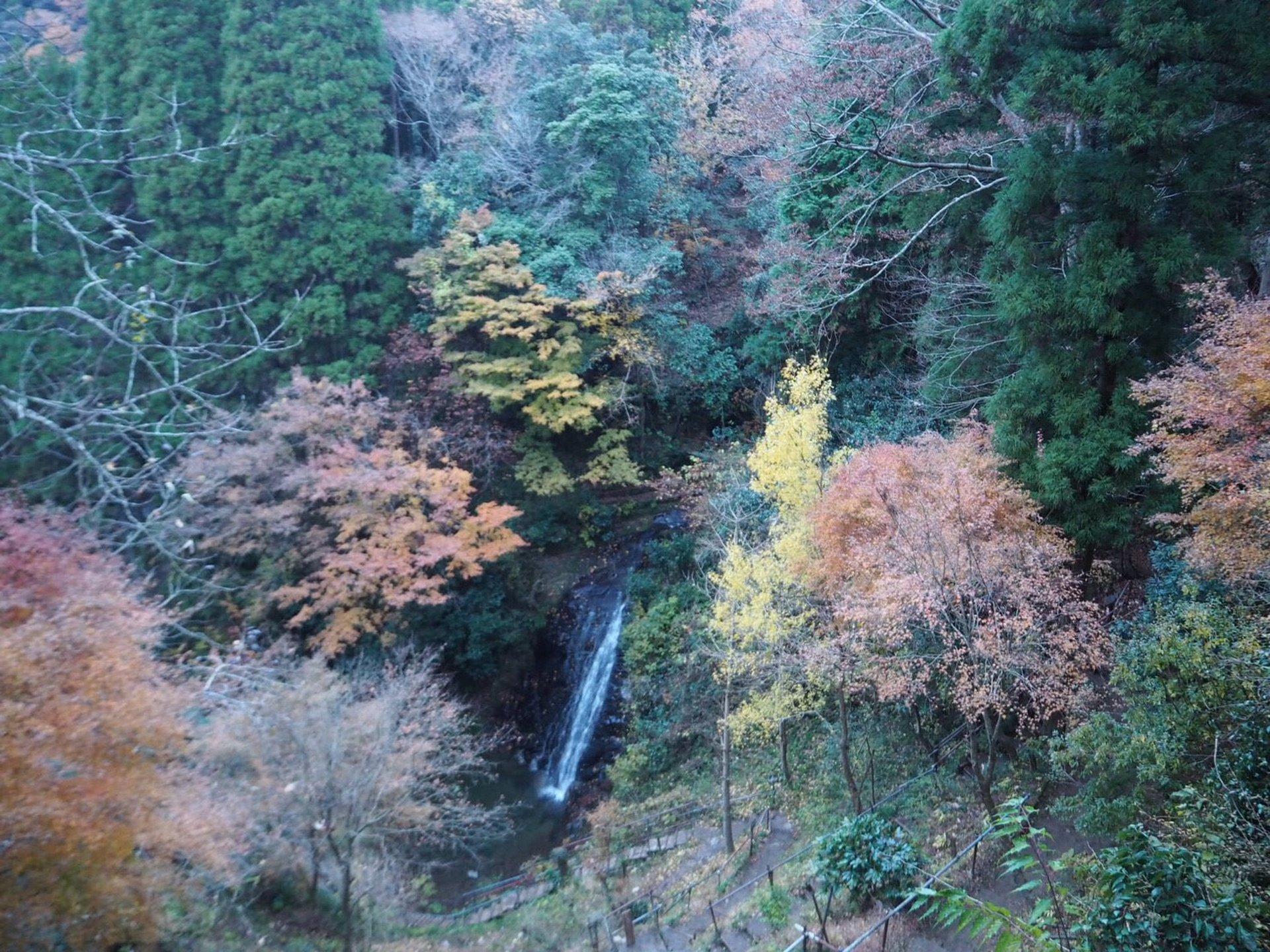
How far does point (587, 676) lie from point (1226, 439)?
13594 mm

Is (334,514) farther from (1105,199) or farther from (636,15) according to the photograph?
(636,15)

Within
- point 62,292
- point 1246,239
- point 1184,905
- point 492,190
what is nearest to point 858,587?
point 1184,905

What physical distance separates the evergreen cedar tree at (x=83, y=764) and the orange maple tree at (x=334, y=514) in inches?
240

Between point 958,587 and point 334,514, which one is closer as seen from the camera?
point 958,587

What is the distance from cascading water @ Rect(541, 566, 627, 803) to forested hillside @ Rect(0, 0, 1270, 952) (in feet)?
0.44

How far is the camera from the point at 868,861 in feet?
26.7

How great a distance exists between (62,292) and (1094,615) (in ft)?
68.0

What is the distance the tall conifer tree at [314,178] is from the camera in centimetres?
1759

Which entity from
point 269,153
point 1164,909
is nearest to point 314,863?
point 1164,909

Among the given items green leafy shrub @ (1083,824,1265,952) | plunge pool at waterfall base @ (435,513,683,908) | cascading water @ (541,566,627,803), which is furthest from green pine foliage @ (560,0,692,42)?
green leafy shrub @ (1083,824,1265,952)

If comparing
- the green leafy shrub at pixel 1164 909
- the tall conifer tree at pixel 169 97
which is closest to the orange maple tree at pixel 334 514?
the tall conifer tree at pixel 169 97

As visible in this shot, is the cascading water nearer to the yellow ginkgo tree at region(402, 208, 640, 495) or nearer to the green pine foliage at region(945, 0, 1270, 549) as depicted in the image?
the yellow ginkgo tree at region(402, 208, 640, 495)

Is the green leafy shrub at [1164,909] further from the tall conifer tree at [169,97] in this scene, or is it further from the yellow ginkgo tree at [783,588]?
the tall conifer tree at [169,97]

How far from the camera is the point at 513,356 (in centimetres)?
1784
